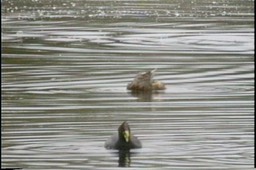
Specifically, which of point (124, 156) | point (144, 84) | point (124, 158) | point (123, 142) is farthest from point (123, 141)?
point (144, 84)

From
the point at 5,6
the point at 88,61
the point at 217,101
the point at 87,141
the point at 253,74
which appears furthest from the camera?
the point at 5,6

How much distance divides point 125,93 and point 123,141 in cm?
501

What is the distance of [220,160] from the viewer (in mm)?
12477

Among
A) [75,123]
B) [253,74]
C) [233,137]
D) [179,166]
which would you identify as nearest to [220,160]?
[179,166]

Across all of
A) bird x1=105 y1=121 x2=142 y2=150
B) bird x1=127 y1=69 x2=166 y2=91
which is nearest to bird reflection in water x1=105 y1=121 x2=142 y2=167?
bird x1=105 y1=121 x2=142 y2=150

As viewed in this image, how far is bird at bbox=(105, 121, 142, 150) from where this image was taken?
13359 mm

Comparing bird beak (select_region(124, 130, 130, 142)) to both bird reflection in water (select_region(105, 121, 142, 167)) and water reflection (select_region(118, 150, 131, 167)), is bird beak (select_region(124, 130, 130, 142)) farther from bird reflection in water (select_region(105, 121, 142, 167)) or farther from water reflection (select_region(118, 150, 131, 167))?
water reflection (select_region(118, 150, 131, 167))

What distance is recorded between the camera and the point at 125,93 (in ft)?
60.7

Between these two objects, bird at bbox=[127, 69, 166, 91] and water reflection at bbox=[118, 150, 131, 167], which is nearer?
water reflection at bbox=[118, 150, 131, 167]

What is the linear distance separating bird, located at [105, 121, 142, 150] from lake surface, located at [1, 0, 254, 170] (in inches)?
3.4

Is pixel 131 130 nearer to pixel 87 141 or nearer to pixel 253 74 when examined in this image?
pixel 87 141

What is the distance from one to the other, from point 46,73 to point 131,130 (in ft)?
20.7

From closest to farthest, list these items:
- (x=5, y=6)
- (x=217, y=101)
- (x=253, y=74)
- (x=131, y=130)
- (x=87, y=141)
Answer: (x=87, y=141)
(x=131, y=130)
(x=217, y=101)
(x=253, y=74)
(x=5, y=6)

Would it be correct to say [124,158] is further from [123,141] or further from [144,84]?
A: [144,84]
